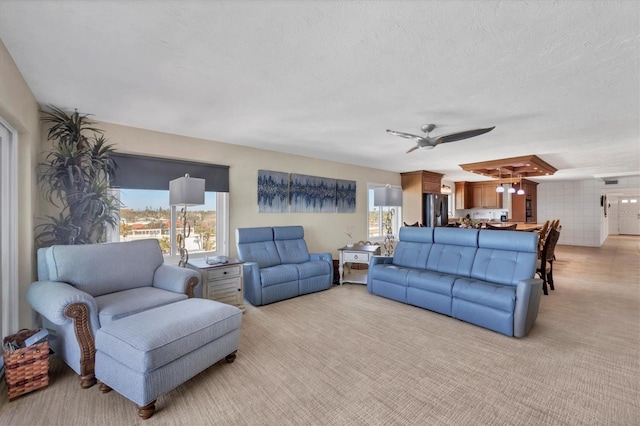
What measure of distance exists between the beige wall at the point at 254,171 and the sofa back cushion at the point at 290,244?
0.38 metres

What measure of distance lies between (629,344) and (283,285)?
372 cm

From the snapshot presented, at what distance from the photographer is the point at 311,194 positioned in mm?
5695

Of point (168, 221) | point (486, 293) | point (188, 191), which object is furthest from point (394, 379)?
point (168, 221)

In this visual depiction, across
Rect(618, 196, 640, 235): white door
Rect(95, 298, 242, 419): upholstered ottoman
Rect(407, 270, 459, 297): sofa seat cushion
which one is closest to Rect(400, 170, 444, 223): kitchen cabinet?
Rect(407, 270, 459, 297): sofa seat cushion

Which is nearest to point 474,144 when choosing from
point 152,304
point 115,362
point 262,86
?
point 262,86

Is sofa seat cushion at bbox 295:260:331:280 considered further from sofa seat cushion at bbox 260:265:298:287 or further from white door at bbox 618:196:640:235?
white door at bbox 618:196:640:235

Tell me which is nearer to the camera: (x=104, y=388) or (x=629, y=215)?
(x=104, y=388)

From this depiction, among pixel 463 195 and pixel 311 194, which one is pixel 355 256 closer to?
pixel 311 194

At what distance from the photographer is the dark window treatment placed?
3566 mm

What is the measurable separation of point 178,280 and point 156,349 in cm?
106

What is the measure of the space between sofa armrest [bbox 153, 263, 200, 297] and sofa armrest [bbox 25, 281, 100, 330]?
658 mm

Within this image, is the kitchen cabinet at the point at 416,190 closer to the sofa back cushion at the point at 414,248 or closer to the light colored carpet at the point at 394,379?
the sofa back cushion at the point at 414,248

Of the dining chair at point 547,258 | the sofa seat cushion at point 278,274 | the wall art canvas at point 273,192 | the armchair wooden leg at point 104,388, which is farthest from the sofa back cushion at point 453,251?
the armchair wooden leg at point 104,388

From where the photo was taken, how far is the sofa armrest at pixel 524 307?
2885 millimetres
